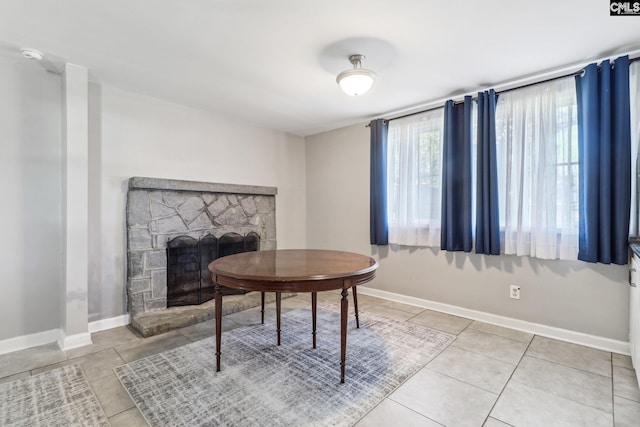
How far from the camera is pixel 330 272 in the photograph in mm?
1810

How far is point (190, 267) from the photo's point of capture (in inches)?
129

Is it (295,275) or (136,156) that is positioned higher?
(136,156)

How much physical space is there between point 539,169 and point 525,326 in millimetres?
1398

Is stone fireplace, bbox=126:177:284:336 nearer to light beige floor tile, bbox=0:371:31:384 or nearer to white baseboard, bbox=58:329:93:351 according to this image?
white baseboard, bbox=58:329:93:351

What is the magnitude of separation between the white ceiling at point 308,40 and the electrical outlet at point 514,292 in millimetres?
1879

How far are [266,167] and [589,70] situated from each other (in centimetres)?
342

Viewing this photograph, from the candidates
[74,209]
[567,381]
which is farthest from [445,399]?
[74,209]

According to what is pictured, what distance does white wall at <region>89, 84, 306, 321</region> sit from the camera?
2.78 m

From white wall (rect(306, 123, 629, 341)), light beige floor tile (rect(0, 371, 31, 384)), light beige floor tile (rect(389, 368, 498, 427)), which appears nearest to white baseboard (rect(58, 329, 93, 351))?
light beige floor tile (rect(0, 371, 31, 384))

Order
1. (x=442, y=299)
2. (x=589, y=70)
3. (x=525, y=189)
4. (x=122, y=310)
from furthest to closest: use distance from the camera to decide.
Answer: (x=442, y=299) < (x=122, y=310) < (x=525, y=189) < (x=589, y=70)

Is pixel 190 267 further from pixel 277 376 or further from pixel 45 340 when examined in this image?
pixel 277 376

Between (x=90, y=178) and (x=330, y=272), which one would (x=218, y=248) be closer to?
(x=90, y=178)

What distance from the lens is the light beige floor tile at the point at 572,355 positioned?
6.82 feet

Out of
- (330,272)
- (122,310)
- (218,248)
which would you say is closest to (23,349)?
(122,310)
